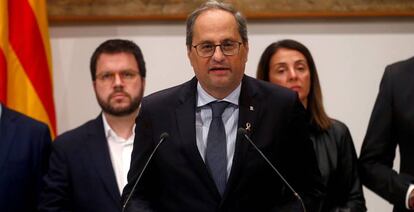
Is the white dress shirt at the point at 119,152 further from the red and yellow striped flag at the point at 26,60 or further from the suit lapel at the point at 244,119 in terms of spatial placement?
the suit lapel at the point at 244,119

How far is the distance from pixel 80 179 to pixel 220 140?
1026 mm

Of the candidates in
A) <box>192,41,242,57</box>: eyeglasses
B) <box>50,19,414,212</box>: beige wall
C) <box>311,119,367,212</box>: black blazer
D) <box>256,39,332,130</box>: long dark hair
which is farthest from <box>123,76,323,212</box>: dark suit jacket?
<box>50,19,414,212</box>: beige wall

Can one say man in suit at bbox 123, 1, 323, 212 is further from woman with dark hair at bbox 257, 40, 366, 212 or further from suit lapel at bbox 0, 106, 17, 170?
suit lapel at bbox 0, 106, 17, 170

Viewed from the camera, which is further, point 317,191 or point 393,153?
point 393,153

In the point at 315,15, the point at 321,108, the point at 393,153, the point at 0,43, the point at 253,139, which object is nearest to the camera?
the point at 253,139

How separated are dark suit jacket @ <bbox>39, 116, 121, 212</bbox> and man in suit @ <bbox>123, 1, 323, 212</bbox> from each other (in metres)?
0.82

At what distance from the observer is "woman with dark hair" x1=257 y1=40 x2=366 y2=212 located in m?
2.46

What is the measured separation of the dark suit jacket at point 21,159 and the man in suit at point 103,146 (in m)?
0.06

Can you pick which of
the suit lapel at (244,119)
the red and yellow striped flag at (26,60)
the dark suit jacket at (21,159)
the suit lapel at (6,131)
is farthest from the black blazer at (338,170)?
the red and yellow striped flag at (26,60)

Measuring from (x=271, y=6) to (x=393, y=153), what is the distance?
128 cm

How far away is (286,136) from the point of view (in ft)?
6.03

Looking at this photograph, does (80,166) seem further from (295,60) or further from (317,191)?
(317,191)

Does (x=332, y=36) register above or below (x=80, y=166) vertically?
above

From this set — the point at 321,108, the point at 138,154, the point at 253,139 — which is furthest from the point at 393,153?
the point at 138,154
